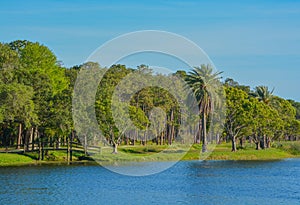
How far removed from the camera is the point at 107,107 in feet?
282

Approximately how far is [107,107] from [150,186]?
3425 centimetres

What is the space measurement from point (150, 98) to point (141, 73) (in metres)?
13.9

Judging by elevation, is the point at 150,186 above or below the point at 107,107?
below

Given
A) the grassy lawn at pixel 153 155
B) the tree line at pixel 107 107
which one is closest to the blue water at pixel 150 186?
the grassy lawn at pixel 153 155

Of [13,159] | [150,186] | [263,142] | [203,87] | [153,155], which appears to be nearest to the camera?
[150,186]

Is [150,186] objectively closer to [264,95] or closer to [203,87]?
[203,87]

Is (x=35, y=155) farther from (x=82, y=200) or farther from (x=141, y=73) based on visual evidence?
(x=82, y=200)

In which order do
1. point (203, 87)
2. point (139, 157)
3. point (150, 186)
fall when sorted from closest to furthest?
point (150, 186)
point (139, 157)
point (203, 87)

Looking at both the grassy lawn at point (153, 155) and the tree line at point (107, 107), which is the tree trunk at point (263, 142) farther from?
the grassy lawn at point (153, 155)

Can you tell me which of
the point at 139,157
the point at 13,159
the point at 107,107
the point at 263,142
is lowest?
the point at 13,159

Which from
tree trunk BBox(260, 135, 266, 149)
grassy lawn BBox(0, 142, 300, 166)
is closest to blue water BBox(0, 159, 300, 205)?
grassy lawn BBox(0, 142, 300, 166)

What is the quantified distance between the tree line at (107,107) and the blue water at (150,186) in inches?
413

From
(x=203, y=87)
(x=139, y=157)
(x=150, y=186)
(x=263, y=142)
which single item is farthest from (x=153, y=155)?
(x=263, y=142)

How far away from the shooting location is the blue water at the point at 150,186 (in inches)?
1745
